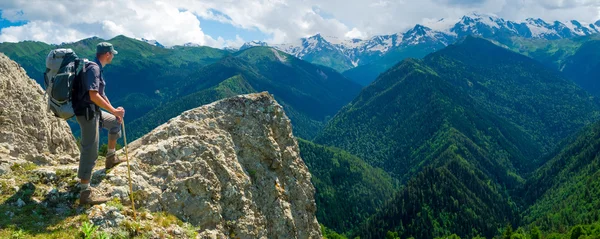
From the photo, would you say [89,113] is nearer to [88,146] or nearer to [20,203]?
[88,146]

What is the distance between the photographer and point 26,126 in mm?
16641

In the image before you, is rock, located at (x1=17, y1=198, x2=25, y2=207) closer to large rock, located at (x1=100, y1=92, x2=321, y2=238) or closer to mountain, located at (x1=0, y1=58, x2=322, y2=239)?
mountain, located at (x1=0, y1=58, x2=322, y2=239)

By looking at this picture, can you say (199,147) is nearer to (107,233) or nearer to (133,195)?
(133,195)

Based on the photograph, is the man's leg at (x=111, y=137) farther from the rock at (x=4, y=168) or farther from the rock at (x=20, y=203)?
the rock at (x=4, y=168)

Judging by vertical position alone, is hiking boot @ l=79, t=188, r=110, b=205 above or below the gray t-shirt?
below

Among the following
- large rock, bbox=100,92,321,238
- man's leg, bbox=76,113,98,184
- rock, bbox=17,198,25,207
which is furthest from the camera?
large rock, bbox=100,92,321,238

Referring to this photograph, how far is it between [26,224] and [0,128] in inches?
245

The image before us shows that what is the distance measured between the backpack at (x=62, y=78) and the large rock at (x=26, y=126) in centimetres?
349

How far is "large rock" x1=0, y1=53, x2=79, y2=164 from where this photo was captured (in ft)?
51.7

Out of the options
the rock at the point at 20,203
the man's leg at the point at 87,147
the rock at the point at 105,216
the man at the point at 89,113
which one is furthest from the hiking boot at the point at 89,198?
the rock at the point at 20,203

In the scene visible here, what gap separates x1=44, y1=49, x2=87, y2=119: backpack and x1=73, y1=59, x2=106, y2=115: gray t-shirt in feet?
0.62

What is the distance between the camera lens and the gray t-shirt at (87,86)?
40.7 feet

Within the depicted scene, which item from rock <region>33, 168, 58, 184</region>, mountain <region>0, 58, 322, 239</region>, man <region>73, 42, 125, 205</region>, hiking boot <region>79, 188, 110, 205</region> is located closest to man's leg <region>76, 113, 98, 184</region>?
man <region>73, 42, 125, 205</region>

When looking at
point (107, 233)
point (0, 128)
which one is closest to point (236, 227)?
point (107, 233)
